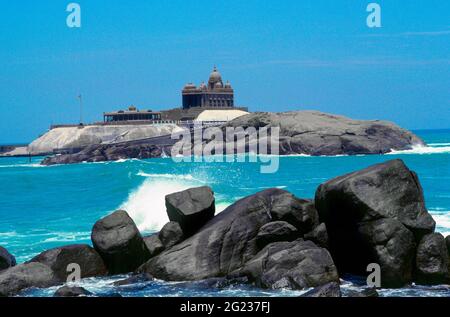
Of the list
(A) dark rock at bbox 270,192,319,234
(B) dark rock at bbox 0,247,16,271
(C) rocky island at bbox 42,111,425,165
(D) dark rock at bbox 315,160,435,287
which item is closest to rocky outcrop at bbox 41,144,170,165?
(C) rocky island at bbox 42,111,425,165

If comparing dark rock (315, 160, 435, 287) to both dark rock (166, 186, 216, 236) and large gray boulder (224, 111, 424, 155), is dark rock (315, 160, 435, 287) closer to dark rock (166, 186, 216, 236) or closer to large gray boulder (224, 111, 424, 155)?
dark rock (166, 186, 216, 236)

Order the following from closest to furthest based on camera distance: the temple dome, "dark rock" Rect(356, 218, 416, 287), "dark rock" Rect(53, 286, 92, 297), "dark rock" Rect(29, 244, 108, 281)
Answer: "dark rock" Rect(53, 286, 92, 297) < "dark rock" Rect(356, 218, 416, 287) < "dark rock" Rect(29, 244, 108, 281) < the temple dome

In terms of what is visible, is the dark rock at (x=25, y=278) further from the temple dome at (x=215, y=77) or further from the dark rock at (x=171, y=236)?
the temple dome at (x=215, y=77)

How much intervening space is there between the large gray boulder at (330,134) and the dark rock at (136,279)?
3738 inches

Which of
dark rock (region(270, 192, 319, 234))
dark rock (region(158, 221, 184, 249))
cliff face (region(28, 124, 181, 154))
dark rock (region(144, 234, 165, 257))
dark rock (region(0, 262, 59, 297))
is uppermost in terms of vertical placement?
dark rock (region(270, 192, 319, 234))

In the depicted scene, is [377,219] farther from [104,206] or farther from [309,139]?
[309,139]

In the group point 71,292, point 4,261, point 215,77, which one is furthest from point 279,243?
point 215,77

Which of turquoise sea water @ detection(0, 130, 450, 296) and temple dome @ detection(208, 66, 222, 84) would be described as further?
temple dome @ detection(208, 66, 222, 84)

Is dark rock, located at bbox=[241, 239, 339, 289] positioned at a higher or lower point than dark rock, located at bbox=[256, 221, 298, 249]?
lower

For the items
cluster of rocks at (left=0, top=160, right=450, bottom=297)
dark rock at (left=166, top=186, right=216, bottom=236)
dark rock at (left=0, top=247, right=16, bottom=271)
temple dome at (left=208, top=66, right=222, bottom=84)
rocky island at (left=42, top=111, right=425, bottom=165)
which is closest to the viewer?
cluster of rocks at (left=0, top=160, right=450, bottom=297)

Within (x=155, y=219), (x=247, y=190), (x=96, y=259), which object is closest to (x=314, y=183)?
(x=247, y=190)

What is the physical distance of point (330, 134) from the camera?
11625 centimetres

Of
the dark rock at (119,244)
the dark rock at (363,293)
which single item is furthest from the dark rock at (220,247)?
the dark rock at (363,293)

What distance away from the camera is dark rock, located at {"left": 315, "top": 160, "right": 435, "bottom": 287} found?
57.5 ft
